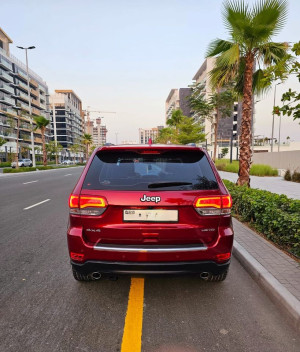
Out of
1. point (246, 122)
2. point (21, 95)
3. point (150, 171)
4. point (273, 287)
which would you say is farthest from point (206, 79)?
point (273, 287)

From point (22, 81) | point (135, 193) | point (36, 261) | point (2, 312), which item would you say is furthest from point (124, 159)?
point (22, 81)

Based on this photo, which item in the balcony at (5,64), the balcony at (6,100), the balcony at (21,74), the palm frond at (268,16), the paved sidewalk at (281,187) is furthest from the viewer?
the balcony at (21,74)

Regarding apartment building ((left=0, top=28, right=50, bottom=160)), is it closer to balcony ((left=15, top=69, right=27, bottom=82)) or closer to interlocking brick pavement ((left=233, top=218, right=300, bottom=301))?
balcony ((left=15, top=69, right=27, bottom=82))

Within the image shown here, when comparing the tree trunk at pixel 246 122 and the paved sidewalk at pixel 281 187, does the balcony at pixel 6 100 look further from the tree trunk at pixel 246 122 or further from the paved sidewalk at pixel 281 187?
the tree trunk at pixel 246 122

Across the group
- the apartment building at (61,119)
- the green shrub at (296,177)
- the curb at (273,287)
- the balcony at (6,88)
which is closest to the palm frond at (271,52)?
the curb at (273,287)

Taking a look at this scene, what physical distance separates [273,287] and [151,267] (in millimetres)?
1523

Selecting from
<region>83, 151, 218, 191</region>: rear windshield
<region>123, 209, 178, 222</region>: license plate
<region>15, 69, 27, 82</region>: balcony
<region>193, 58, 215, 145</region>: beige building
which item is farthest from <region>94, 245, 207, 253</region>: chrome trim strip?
<region>15, 69, 27, 82</region>: balcony

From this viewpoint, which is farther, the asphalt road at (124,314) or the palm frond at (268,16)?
Answer: the palm frond at (268,16)

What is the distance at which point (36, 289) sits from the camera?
2.86 m

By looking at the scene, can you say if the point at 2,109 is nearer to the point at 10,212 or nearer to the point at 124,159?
the point at 10,212

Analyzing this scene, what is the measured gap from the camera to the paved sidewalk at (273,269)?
245 centimetres

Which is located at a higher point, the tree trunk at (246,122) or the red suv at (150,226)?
the tree trunk at (246,122)

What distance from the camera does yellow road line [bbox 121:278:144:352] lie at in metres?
2.00

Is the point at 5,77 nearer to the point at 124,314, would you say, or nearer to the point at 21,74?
the point at 21,74
